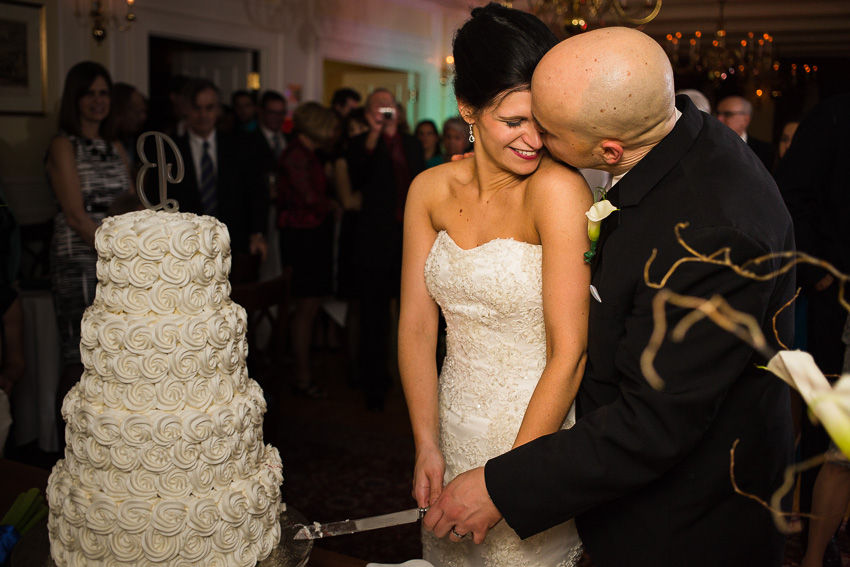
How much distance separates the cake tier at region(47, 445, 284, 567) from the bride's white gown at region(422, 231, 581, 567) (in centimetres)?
62

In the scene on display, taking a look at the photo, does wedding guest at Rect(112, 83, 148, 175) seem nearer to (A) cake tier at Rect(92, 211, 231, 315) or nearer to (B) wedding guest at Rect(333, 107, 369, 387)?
(B) wedding guest at Rect(333, 107, 369, 387)

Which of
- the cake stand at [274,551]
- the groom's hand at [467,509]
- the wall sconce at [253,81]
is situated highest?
the wall sconce at [253,81]

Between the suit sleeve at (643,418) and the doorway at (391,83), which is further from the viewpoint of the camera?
the doorway at (391,83)

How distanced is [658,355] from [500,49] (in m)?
0.74

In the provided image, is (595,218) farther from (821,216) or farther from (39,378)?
(39,378)

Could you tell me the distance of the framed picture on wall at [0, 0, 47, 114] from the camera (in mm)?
5293

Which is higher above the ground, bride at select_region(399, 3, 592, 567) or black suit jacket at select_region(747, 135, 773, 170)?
black suit jacket at select_region(747, 135, 773, 170)

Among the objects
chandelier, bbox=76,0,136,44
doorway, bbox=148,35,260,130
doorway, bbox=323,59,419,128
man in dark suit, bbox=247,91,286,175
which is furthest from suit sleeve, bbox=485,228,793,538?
doorway, bbox=323,59,419,128

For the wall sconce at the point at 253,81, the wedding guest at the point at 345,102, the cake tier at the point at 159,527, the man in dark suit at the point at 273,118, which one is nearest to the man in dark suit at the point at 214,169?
the man in dark suit at the point at 273,118

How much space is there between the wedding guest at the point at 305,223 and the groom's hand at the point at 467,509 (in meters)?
3.70

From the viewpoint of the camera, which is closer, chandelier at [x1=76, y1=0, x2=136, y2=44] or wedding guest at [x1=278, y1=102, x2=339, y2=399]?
wedding guest at [x1=278, y1=102, x2=339, y2=399]

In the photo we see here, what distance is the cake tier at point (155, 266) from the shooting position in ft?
4.15

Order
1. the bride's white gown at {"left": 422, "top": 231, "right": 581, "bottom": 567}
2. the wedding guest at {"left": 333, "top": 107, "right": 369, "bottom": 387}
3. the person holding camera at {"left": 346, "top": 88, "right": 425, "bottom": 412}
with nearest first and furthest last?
the bride's white gown at {"left": 422, "top": 231, "right": 581, "bottom": 567}
the person holding camera at {"left": 346, "top": 88, "right": 425, "bottom": 412}
the wedding guest at {"left": 333, "top": 107, "right": 369, "bottom": 387}

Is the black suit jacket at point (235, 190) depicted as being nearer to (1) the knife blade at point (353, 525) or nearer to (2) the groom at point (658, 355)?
(1) the knife blade at point (353, 525)
